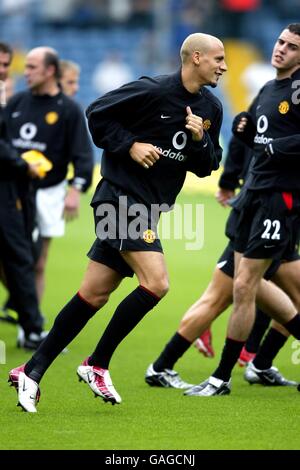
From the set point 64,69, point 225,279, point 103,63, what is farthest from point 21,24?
point 225,279

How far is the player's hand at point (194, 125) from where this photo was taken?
664 cm

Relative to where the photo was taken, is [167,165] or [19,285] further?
[19,285]

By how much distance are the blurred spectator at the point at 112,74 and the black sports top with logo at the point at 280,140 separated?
21.2 m

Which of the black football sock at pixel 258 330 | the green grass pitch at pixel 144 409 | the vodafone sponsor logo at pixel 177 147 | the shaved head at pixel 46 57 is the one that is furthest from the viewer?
the shaved head at pixel 46 57

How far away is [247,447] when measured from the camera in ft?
18.7

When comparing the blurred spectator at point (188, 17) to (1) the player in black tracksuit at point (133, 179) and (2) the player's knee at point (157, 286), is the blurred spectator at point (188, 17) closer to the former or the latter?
(1) the player in black tracksuit at point (133, 179)

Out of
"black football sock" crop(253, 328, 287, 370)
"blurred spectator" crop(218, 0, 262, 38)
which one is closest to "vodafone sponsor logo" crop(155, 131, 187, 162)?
"black football sock" crop(253, 328, 287, 370)

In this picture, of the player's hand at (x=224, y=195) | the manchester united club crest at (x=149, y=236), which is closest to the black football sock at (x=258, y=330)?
the player's hand at (x=224, y=195)

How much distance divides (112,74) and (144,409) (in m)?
22.5

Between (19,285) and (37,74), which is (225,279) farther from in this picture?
(37,74)

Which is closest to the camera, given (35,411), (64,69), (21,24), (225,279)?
(35,411)

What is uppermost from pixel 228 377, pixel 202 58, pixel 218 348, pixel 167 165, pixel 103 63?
pixel 202 58

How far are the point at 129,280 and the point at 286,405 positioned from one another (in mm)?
7184

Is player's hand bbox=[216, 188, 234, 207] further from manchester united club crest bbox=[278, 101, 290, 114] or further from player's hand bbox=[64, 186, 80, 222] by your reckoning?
player's hand bbox=[64, 186, 80, 222]
